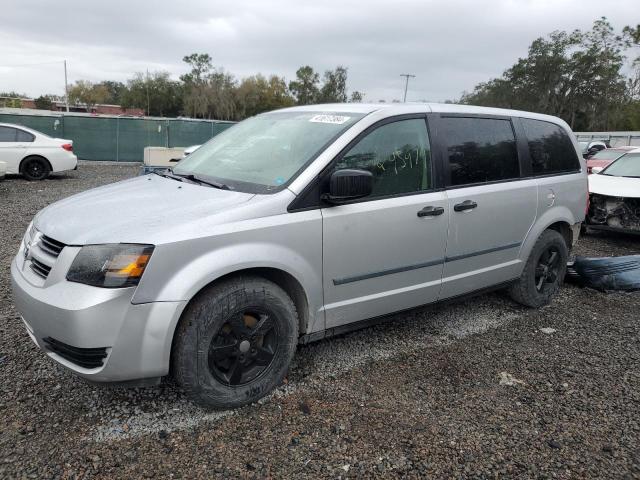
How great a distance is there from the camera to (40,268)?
8.54 feet

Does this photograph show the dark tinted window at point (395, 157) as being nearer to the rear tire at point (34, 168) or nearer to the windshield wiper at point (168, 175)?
the windshield wiper at point (168, 175)

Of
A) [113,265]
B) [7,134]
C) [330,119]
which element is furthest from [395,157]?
[7,134]

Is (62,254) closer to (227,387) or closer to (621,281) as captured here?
(227,387)

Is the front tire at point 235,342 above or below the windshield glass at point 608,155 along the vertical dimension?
below

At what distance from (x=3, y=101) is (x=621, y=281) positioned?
3298 inches

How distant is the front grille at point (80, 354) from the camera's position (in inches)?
93.3

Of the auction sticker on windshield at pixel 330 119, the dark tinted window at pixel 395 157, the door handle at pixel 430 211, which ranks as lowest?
the door handle at pixel 430 211

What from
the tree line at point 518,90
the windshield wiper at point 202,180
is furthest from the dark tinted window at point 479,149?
the tree line at point 518,90

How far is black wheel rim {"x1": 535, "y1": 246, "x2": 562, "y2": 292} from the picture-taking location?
14.7ft

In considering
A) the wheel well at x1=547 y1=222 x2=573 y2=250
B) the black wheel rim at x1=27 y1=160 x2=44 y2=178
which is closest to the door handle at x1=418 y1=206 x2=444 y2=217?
the wheel well at x1=547 y1=222 x2=573 y2=250

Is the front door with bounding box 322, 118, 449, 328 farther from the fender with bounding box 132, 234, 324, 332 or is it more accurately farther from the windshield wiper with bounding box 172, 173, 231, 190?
the windshield wiper with bounding box 172, 173, 231, 190

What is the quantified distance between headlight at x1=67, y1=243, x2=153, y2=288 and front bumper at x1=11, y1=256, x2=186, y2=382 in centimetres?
4

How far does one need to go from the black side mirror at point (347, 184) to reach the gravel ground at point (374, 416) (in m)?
1.22

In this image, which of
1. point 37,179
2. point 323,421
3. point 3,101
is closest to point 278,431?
point 323,421
